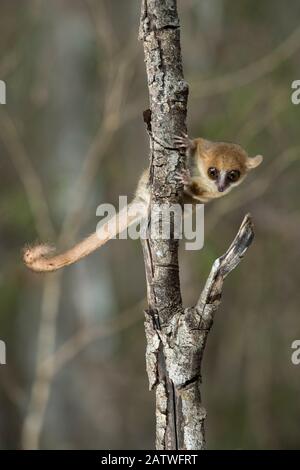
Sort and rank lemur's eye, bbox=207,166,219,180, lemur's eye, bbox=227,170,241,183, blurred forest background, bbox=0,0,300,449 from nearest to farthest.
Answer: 1. lemur's eye, bbox=207,166,219,180
2. lemur's eye, bbox=227,170,241,183
3. blurred forest background, bbox=0,0,300,449

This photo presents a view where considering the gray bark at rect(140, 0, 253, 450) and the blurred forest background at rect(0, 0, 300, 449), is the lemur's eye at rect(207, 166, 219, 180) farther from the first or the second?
the blurred forest background at rect(0, 0, 300, 449)

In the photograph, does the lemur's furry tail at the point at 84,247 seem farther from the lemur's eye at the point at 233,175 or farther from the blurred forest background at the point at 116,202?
the blurred forest background at the point at 116,202

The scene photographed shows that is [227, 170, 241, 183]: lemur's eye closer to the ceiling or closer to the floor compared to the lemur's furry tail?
closer to the ceiling

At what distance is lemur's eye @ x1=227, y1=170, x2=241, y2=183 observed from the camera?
3.16 metres

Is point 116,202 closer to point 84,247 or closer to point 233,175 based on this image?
point 233,175

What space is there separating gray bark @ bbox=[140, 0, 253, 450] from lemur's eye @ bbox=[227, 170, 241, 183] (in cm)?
89

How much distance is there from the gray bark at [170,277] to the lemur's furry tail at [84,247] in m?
0.29

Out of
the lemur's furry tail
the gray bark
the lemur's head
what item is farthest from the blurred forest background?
the gray bark

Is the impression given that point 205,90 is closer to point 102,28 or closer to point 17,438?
point 102,28

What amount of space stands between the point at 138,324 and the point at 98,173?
133cm

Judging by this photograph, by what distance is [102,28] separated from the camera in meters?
5.45

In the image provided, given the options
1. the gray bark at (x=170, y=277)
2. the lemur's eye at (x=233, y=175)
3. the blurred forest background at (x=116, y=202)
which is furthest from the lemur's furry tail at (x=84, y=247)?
the blurred forest background at (x=116, y=202)
